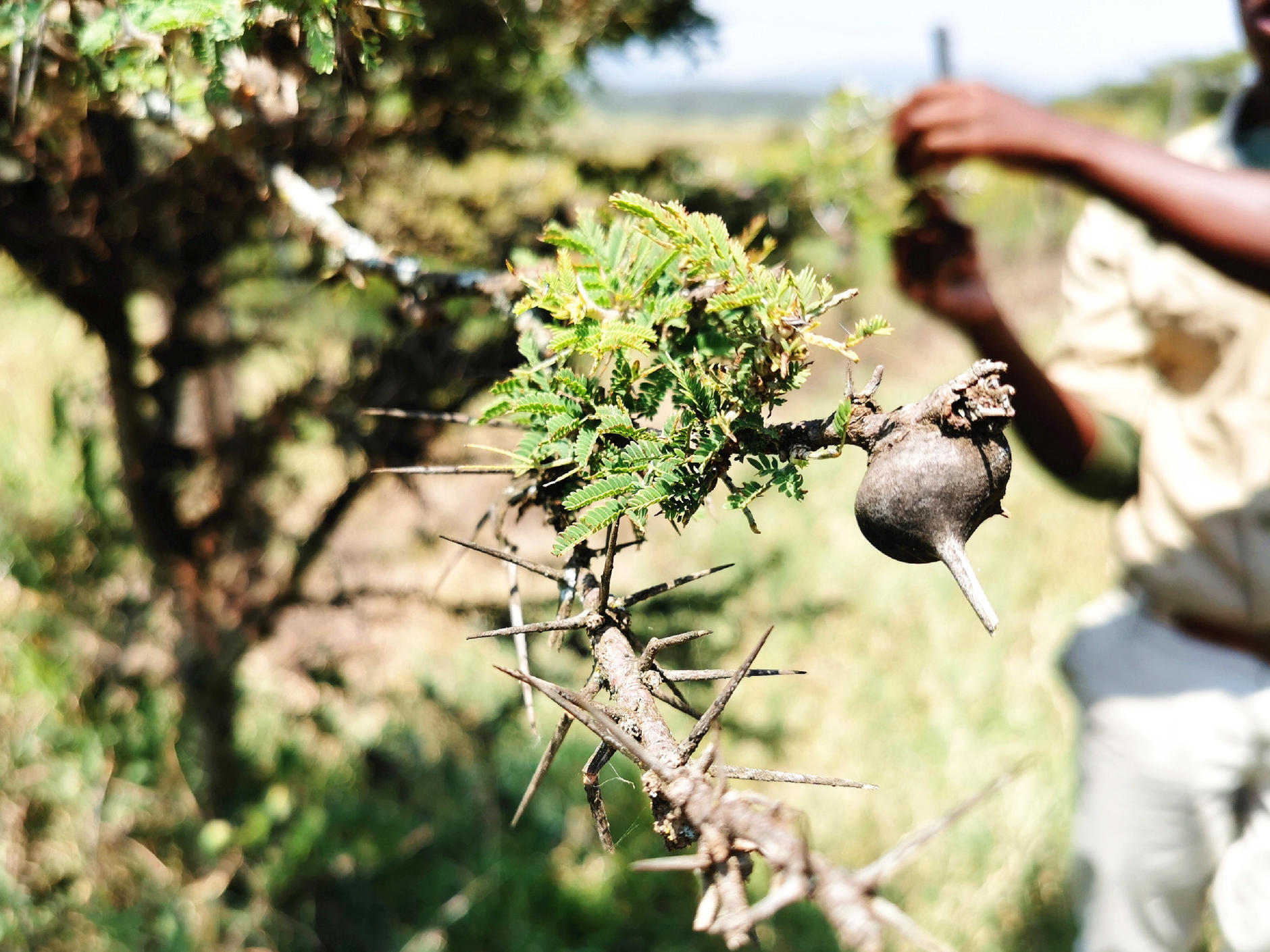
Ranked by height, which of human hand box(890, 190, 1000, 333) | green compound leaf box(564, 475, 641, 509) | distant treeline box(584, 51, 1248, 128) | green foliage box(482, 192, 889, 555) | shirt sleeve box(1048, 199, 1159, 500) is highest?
green foliage box(482, 192, 889, 555)

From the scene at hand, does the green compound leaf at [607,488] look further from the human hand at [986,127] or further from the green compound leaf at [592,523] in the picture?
the human hand at [986,127]

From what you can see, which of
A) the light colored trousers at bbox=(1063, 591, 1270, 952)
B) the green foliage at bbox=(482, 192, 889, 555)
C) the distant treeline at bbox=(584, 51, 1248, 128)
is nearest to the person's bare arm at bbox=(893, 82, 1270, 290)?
the distant treeline at bbox=(584, 51, 1248, 128)

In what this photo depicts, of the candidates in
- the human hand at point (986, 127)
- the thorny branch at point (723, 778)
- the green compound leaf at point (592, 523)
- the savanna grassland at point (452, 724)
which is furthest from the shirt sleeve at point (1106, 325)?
the green compound leaf at point (592, 523)

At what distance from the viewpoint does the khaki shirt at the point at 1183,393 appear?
6.51 ft

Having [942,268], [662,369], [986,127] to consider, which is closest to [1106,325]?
[942,268]

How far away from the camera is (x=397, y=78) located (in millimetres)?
1861

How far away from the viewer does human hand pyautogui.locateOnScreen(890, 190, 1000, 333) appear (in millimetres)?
1952

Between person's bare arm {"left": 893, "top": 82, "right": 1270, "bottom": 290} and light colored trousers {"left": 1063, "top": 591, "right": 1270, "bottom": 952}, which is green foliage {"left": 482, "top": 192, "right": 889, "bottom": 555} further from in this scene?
light colored trousers {"left": 1063, "top": 591, "right": 1270, "bottom": 952}

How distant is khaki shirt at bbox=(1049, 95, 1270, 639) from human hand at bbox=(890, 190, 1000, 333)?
34cm

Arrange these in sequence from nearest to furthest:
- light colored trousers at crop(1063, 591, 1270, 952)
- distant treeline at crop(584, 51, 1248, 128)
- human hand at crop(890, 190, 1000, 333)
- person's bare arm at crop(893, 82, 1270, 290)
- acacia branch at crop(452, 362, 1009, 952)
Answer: acacia branch at crop(452, 362, 1009, 952) → person's bare arm at crop(893, 82, 1270, 290) → human hand at crop(890, 190, 1000, 333) → light colored trousers at crop(1063, 591, 1270, 952) → distant treeline at crop(584, 51, 1248, 128)

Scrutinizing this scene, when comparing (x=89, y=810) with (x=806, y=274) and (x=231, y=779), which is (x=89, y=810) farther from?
(x=806, y=274)

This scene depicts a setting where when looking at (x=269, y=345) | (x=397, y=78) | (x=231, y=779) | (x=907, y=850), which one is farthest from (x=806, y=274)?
(x=231, y=779)

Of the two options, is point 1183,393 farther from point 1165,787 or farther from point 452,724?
point 452,724

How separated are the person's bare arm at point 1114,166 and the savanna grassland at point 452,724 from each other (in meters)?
0.31
